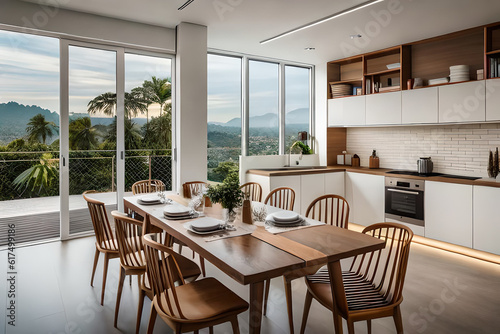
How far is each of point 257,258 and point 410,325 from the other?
4.74 feet

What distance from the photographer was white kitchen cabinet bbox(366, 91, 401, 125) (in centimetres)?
497

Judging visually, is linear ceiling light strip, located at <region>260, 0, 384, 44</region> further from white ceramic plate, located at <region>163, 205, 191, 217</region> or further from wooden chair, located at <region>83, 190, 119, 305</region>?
wooden chair, located at <region>83, 190, 119, 305</region>

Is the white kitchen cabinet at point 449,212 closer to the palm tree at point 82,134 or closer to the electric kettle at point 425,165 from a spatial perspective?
the electric kettle at point 425,165

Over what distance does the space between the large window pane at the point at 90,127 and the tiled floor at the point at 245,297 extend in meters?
0.82

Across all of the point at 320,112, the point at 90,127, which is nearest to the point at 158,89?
the point at 90,127

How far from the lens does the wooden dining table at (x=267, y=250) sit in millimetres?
1670

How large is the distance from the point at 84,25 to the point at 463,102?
4.64 m

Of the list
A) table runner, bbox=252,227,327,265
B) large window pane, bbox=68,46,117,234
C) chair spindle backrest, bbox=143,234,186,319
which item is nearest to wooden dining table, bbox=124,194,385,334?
table runner, bbox=252,227,327,265

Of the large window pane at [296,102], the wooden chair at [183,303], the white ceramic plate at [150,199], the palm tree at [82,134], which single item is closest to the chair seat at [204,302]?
the wooden chair at [183,303]

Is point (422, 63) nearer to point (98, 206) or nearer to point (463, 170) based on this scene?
point (463, 170)

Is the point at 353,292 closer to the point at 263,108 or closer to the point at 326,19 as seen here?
the point at 326,19

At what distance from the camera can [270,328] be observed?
2.42 m

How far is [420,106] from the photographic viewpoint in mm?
4680

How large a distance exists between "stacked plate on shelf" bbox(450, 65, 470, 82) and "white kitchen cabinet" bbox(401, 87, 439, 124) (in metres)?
0.25
